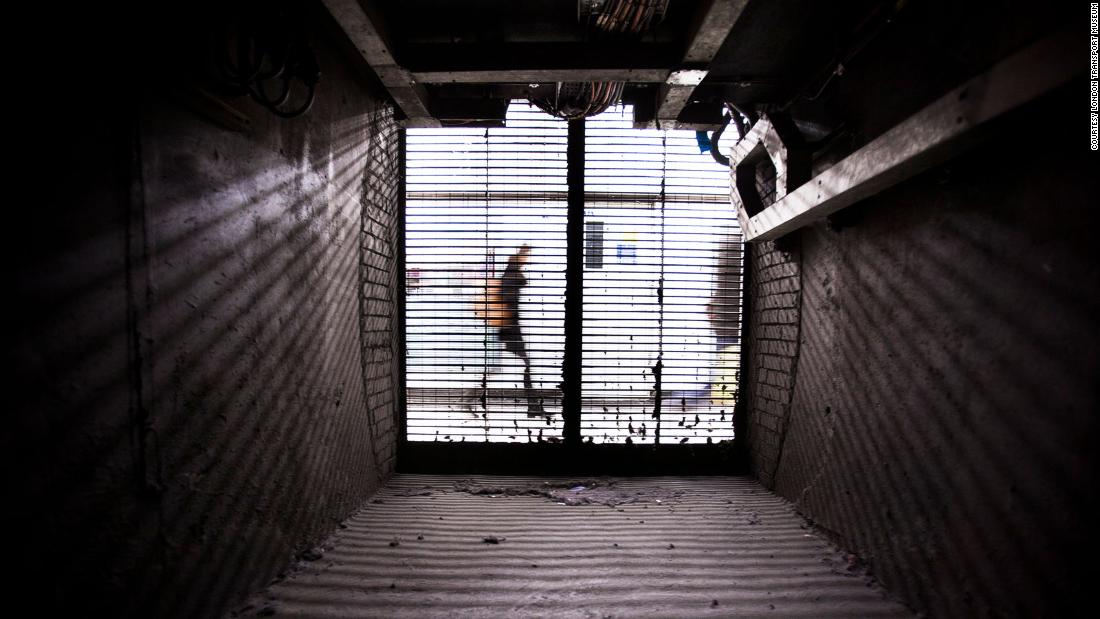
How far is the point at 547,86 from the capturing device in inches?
149

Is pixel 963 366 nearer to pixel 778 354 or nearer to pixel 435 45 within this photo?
pixel 778 354

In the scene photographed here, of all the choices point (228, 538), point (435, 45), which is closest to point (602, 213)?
point (435, 45)

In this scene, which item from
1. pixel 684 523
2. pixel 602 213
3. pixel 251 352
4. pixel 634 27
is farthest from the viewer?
pixel 602 213

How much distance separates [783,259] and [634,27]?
7.19 ft

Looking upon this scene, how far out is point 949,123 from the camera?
158cm

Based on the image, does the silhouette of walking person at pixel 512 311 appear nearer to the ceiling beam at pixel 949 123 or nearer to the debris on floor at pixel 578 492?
the debris on floor at pixel 578 492

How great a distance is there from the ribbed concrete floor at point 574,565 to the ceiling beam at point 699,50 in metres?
3.17

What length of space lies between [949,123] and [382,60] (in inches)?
124

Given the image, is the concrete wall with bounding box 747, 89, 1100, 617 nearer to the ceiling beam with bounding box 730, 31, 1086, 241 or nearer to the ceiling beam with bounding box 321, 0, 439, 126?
the ceiling beam with bounding box 730, 31, 1086, 241

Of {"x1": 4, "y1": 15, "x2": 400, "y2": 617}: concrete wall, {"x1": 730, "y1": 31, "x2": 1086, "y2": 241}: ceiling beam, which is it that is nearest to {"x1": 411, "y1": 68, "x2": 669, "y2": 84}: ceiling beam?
{"x1": 4, "y1": 15, "x2": 400, "y2": 617}: concrete wall

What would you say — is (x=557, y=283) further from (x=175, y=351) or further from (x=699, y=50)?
(x=175, y=351)

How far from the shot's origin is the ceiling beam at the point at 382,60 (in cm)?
253

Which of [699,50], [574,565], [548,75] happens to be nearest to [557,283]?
[548,75]

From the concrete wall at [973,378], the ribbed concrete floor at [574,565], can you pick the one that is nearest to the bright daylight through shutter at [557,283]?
the ribbed concrete floor at [574,565]
